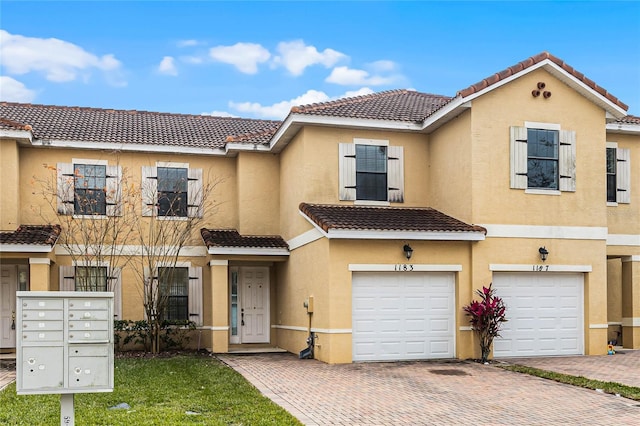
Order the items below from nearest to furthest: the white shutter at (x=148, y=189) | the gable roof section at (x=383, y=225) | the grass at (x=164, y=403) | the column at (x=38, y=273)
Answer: the grass at (x=164, y=403) < the gable roof section at (x=383, y=225) < the column at (x=38, y=273) < the white shutter at (x=148, y=189)

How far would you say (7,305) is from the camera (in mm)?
18938

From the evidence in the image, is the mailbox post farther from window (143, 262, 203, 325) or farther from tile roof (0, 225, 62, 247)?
window (143, 262, 203, 325)

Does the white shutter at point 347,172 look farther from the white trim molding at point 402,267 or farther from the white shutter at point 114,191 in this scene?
the white shutter at point 114,191

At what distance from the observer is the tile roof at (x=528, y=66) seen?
639 inches

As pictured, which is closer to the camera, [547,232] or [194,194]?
[547,232]

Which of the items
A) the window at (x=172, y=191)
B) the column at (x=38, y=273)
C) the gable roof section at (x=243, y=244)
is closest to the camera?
the column at (x=38, y=273)

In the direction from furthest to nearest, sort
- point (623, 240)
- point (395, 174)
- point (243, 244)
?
point (623, 240) → point (243, 244) → point (395, 174)

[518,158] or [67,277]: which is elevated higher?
[518,158]

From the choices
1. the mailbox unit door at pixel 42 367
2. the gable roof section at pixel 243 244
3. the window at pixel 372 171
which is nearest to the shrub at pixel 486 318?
the window at pixel 372 171

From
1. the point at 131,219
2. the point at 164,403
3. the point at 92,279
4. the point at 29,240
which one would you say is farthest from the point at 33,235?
the point at 164,403

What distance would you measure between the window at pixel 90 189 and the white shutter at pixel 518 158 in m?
11.2

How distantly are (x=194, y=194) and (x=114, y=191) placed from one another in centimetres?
234

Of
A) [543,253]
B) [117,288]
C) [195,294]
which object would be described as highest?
[543,253]

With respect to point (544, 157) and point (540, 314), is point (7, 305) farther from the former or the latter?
point (544, 157)
